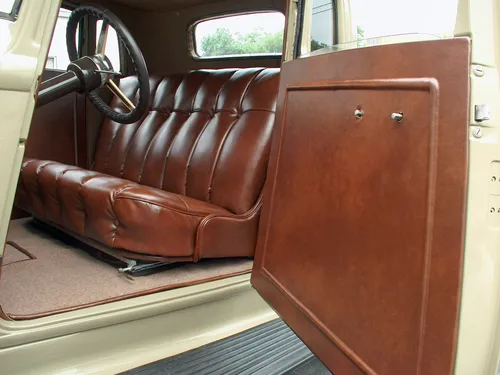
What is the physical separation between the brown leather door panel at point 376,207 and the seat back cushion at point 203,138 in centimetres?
44

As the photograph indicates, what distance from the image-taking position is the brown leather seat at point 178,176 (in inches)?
55.5

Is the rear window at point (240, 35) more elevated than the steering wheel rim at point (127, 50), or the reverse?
the rear window at point (240, 35)

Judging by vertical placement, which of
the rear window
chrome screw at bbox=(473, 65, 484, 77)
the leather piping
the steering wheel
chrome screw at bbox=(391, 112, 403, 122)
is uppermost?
the rear window

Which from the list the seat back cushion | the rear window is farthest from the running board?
the rear window

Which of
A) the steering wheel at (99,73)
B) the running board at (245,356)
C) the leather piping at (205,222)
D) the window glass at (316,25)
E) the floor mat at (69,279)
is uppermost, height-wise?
the window glass at (316,25)

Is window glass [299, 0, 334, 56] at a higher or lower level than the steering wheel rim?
higher

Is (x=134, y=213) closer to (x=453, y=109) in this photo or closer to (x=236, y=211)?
(x=236, y=211)

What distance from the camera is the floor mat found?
1.23m

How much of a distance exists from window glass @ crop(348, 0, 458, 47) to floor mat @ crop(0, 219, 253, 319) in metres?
0.89

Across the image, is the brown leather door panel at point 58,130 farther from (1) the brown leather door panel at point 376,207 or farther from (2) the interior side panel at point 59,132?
(1) the brown leather door panel at point 376,207

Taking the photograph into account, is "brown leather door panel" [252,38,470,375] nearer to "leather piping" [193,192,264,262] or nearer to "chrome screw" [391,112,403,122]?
"chrome screw" [391,112,403,122]

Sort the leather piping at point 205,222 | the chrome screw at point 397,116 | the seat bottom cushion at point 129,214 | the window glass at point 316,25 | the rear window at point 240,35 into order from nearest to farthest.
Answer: the chrome screw at point 397,116
the seat bottom cushion at point 129,214
the leather piping at point 205,222
the window glass at point 316,25
the rear window at point 240,35

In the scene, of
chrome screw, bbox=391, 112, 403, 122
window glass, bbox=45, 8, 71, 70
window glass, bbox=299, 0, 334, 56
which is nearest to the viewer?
chrome screw, bbox=391, 112, 403, 122

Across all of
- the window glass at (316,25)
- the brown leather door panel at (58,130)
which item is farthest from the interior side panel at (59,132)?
the window glass at (316,25)
